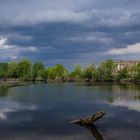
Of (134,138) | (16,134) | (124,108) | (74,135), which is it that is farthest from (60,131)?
(124,108)

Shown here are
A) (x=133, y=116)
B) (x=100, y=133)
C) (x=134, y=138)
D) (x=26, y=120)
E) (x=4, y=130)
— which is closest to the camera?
A: (x=134, y=138)

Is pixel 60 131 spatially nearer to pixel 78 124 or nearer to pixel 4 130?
pixel 78 124

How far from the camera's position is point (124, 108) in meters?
62.1

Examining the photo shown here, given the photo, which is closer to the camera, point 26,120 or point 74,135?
point 74,135

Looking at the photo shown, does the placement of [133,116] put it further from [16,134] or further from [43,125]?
[16,134]

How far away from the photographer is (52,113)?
5625 cm

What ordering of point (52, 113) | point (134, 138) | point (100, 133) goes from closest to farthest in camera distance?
point (134, 138), point (100, 133), point (52, 113)

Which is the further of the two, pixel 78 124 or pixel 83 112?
pixel 83 112

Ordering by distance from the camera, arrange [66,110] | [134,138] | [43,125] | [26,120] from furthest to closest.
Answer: [66,110] < [26,120] < [43,125] < [134,138]

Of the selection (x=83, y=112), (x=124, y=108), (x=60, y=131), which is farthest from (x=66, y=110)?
(x=60, y=131)

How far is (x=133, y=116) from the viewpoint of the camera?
172 ft

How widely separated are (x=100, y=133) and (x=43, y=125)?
8881mm

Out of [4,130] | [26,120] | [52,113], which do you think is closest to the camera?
[4,130]

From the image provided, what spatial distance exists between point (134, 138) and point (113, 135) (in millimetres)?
2702
